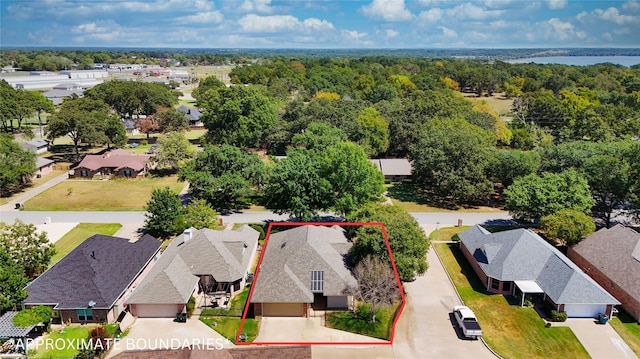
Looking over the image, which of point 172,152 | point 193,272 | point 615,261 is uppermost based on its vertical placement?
point 172,152

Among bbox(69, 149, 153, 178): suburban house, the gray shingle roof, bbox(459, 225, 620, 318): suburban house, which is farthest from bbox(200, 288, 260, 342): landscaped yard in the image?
bbox(69, 149, 153, 178): suburban house

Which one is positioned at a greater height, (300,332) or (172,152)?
(172,152)

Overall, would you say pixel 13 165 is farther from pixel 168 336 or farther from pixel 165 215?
pixel 168 336

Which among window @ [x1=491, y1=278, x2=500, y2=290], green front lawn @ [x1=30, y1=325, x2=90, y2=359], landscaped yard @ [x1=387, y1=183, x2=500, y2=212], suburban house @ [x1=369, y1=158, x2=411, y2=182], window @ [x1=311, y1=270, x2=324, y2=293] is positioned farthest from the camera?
suburban house @ [x1=369, y1=158, x2=411, y2=182]

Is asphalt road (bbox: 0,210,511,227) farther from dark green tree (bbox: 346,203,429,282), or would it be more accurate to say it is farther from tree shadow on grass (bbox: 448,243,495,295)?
dark green tree (bbox: 346,203,429,282)

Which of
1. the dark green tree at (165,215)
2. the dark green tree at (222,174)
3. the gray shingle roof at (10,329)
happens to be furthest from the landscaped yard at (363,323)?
the dark green tree at (222,174)

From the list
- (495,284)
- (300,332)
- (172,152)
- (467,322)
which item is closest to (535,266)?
(495,284)

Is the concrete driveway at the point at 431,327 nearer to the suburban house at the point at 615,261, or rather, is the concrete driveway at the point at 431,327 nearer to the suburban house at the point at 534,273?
the suburban house at the point at 534,273
